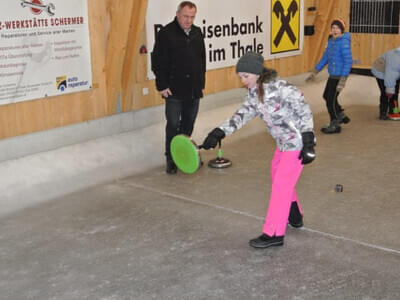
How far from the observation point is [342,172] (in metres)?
6.86

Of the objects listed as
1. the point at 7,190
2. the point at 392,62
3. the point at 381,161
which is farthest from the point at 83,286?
the point at 392,62

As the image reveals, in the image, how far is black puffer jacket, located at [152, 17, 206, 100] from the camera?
260 inches

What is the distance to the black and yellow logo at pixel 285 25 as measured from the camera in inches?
405

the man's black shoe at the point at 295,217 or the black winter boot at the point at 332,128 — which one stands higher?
the black winter boot at the point at 332,128

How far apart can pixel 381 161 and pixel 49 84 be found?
4.10 meters

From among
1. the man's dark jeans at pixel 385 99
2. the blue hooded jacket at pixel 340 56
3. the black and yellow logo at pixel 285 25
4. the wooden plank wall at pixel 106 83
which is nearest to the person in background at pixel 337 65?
the blue hooded jacket at pixel 340 56

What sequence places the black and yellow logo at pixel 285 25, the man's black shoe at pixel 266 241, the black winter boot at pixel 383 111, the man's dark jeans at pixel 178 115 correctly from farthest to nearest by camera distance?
the black and yellow logo at pixel 285 25 < the black winter boot at pixel 383 111 < the man's dark jeans at pixel 178 115 < the man's black shoe at pixel 266 241

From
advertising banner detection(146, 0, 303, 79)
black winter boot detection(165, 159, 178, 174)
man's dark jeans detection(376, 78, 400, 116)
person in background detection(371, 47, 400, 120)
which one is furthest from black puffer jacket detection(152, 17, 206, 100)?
man's dark jeans detection(376, 78, 400, 116)

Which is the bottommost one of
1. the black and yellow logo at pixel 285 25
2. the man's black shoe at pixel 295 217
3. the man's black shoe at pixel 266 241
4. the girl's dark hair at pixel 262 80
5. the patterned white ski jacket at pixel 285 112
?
the man's black shoe at pixel 266 241

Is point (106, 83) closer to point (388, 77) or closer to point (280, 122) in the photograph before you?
point (280, 122)

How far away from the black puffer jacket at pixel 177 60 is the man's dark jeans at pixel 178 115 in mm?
109

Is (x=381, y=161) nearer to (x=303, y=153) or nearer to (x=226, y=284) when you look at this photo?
(x=303, y=153)

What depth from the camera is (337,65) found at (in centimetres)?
828

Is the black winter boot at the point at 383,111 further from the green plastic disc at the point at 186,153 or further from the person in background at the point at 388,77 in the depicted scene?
the green plastic disc at the point at 186,153
